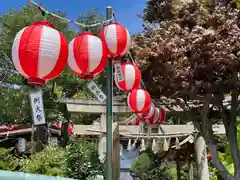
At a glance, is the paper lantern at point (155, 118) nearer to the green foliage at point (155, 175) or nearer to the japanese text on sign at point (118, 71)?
the japanese text on sign at point (118, 71)

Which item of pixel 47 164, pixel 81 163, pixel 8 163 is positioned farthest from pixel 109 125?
pixel 8 163

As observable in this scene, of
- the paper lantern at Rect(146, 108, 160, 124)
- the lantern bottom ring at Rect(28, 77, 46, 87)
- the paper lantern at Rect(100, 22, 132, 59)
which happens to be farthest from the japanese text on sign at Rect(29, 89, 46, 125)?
the paper lantern at Rect(146, 108, 160, 124)

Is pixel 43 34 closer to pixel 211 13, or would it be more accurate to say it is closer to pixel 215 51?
pixel 215 51

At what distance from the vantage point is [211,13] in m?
7.34

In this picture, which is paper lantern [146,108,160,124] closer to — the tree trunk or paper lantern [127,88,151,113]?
paper lantern [127,88,151,113]

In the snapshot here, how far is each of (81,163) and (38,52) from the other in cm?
414

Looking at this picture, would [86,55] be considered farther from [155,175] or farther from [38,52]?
[155,175]

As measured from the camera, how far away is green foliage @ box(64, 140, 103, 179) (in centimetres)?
693

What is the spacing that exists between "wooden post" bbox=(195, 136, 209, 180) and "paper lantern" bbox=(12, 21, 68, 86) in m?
7.01

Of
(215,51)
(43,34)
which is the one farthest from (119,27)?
(215,51)

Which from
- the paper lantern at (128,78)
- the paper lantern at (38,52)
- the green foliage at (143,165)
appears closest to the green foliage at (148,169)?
the green foliage at (143,165)

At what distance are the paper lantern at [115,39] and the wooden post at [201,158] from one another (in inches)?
232

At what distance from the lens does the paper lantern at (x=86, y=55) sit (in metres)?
3.94

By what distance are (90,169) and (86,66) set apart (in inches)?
139
